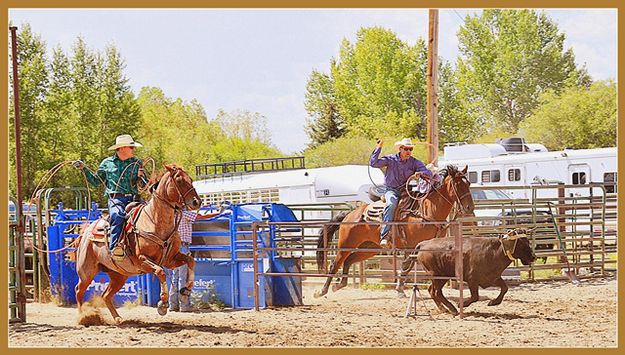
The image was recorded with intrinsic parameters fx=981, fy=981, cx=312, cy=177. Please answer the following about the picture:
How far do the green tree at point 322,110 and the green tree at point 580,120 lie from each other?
1158cm

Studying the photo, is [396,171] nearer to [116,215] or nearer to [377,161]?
[377,161]

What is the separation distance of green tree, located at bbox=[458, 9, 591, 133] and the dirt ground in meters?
41.4

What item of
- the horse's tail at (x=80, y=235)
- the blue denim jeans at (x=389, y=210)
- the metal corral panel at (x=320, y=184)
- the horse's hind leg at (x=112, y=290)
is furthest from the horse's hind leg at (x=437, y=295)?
the metal corral panel at (x=320, y=184)

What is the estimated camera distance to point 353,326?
11.0 metres

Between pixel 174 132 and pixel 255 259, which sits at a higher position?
pixel 174 132

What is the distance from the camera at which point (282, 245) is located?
13820 mm

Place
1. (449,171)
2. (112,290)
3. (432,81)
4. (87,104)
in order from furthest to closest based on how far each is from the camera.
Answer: (87,104)
(432,81)
(449,171)
(112,290)

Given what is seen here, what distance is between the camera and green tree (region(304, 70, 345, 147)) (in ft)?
183

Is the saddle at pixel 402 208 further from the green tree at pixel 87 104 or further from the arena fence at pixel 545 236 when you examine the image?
the green tree at pixel 87 104

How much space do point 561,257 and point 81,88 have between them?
25.8m

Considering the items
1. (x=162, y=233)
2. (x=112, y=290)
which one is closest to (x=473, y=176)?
(x=112, y=290)

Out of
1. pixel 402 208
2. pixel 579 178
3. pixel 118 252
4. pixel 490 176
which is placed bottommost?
pixel 118 252

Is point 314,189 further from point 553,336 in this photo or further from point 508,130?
point 508,130

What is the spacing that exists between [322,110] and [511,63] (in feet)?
36.2
